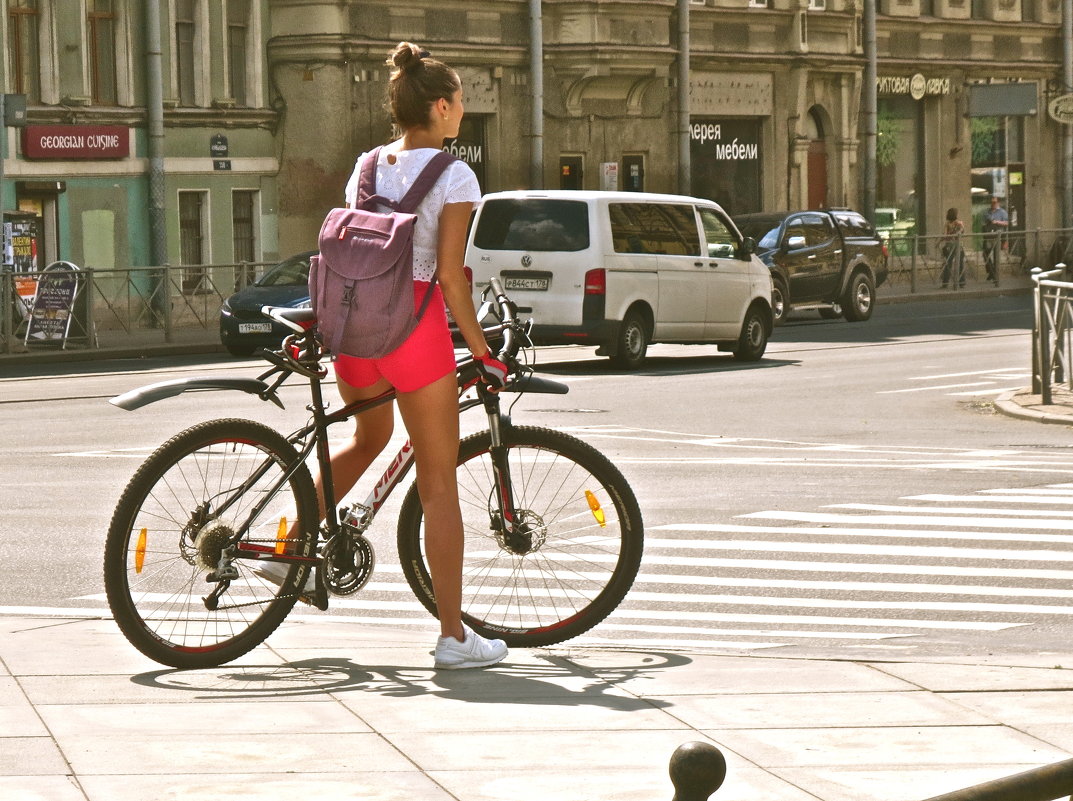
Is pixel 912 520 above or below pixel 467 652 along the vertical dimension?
below

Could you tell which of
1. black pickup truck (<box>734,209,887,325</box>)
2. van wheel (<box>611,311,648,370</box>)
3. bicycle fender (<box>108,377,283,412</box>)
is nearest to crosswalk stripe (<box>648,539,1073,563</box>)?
bicycle fender (<box>108,377,283,412</box>)

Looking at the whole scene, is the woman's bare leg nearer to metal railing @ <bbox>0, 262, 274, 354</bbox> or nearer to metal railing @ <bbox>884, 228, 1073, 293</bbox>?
metal railing @ <bbox>0, 262, 274, 354</bbox>

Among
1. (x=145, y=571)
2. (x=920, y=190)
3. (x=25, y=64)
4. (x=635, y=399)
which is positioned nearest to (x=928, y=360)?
(x=635, y=399)

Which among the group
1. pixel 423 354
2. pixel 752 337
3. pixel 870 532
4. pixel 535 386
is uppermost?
pixel 423 354

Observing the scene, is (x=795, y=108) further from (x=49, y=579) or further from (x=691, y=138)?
(x=49, y=579)

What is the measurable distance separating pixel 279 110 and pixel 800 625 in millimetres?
29564

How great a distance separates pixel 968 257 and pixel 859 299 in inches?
360

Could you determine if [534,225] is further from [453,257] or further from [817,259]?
[453,257]

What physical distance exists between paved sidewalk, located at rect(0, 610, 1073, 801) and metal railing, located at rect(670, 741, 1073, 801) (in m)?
1.89

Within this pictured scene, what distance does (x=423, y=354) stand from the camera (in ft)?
20.8

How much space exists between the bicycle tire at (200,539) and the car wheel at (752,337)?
1882 cm

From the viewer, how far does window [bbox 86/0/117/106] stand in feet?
109

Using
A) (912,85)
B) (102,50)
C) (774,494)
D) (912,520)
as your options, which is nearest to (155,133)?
(102,50)

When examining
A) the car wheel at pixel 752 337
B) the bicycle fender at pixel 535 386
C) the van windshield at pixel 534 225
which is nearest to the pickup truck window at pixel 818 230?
the car wheel at pixel 752 337
